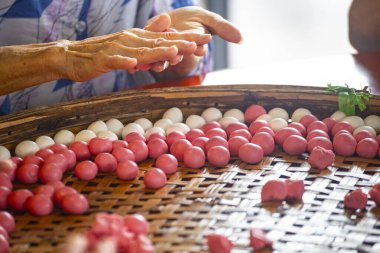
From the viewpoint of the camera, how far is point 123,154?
4.47 ft

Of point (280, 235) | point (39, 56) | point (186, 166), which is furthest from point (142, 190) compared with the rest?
point (39, 56)

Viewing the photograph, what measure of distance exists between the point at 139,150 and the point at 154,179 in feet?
0.54

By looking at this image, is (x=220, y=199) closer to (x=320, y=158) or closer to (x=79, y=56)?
(x=320, y=158)

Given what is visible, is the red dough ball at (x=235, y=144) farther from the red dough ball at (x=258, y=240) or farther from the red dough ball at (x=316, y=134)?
the red dough ball at (x=258, y=240)

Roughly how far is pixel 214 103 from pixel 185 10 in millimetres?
372

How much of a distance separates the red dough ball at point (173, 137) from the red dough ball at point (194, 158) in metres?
0.10

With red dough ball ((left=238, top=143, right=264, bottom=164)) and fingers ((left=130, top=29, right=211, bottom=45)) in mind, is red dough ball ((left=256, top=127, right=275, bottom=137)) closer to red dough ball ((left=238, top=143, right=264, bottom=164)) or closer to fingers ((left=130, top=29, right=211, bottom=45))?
red dough ball ((left=238, top=143, right=264, bottom=164))

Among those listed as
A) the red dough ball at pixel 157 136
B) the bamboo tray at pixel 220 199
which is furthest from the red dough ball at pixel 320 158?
the red dough ball at pixel 157 136

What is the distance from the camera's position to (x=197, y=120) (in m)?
1.56

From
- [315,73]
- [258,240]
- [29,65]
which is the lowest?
[258,240]

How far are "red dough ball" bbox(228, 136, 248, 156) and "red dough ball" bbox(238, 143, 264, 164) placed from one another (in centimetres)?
3

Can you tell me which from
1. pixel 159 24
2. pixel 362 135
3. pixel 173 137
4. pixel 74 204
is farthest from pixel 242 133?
pixel 74 204

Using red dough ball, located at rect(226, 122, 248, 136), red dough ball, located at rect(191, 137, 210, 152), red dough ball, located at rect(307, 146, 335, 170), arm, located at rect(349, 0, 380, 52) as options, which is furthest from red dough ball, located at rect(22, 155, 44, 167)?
arm, located at rect(349, 0, 380, 52)

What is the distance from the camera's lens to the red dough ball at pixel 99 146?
4.59ft
